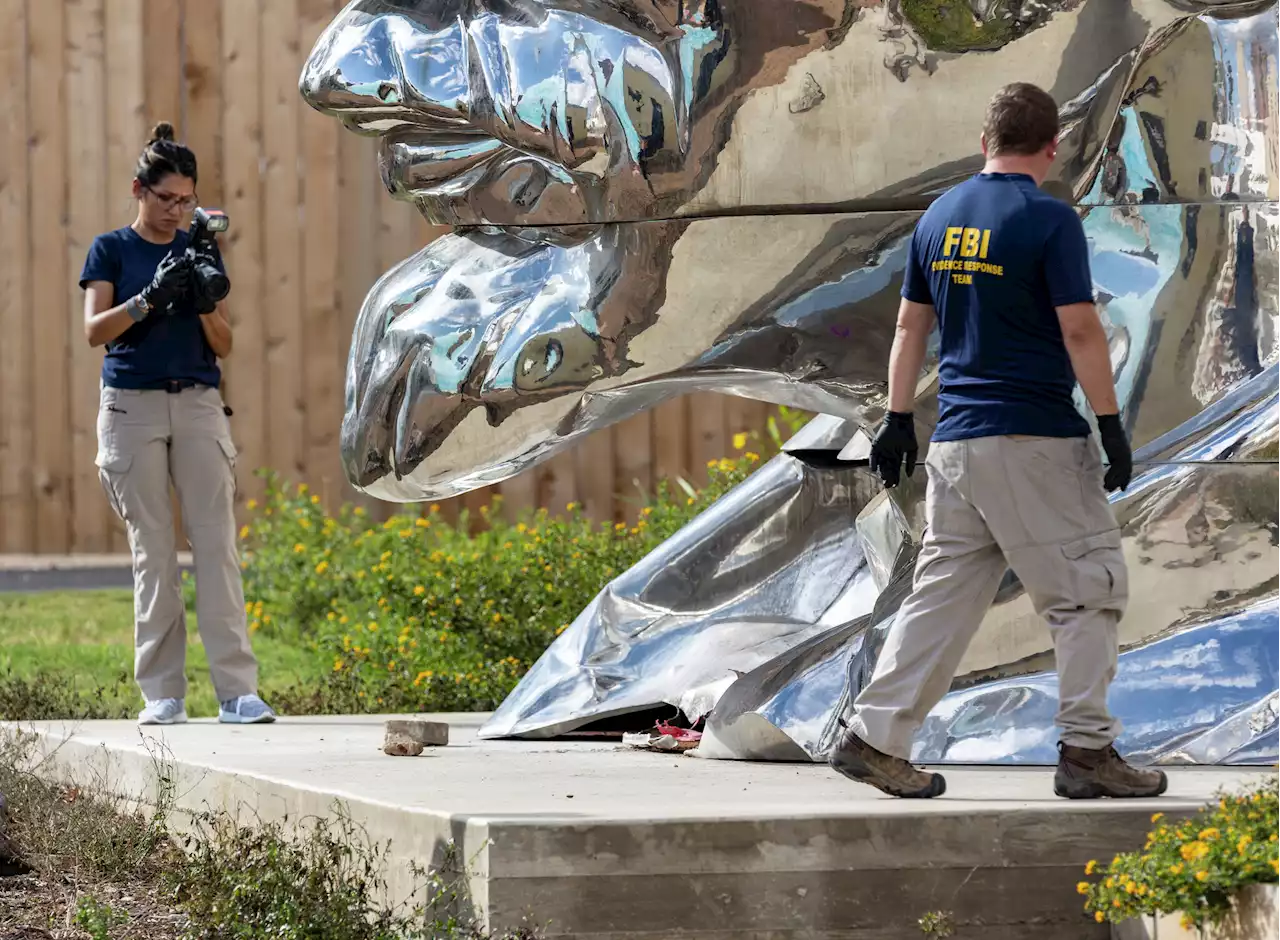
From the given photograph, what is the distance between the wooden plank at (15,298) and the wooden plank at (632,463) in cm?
301

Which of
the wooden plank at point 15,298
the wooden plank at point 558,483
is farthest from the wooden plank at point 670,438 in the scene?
the wooden plank at point 15,298

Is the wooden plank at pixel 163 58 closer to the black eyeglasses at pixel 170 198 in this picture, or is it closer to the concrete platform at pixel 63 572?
the concrete platform at pixel 63 572

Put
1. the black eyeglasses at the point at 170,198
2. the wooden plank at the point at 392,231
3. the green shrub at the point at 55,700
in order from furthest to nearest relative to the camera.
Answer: the wooden plank at the point at 392,231, the green shrub at the point at 55,700, the black eyeglasses at the point at 170,198

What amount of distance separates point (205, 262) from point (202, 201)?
4517 millimetres

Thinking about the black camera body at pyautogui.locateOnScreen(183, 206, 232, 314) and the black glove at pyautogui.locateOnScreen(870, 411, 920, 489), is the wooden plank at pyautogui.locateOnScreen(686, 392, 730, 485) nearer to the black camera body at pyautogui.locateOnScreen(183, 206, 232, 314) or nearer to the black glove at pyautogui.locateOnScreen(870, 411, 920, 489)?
the black camera body at pyautogui.locateOnScreen(183, 206, 232, 314)

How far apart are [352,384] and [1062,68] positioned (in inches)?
83.6

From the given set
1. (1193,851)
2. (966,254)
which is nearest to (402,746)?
(966,254)

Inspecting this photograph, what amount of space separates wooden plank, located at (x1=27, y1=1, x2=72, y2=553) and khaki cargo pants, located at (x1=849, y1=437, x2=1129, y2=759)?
717 centimetres

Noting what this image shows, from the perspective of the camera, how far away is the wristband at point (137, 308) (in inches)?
260

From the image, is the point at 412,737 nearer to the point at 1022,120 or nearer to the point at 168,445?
the point at 168,445

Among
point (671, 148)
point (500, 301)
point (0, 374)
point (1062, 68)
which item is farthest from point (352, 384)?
point (0, 374)

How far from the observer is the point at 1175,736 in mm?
5082

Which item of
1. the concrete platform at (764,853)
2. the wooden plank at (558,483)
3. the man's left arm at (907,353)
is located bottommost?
the wooden plank at (558,483)

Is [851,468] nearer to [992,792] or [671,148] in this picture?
[671,148]
